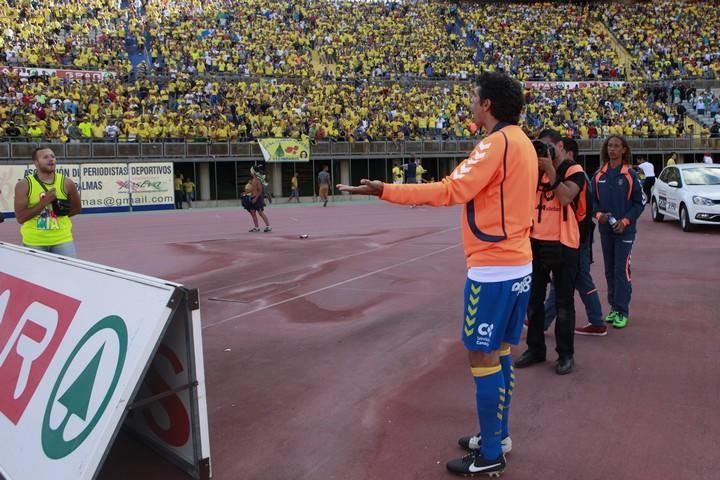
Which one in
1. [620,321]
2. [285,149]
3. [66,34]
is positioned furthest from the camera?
[66,34]

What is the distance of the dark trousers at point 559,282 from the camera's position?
513 centimetres

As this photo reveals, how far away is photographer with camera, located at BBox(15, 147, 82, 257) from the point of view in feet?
20.0

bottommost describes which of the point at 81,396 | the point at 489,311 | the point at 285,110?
the point at 81,396

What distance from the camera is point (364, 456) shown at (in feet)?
12.9

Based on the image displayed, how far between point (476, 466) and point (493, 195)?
1.47 m

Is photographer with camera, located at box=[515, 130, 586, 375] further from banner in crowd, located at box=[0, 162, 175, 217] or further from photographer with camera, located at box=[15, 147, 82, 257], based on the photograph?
banner in crowd, located at box=[0, 162, 175, 217]

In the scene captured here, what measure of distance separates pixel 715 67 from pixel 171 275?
3935 centimetres

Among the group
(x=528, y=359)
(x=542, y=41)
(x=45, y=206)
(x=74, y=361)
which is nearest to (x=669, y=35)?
(x=542, y=41)

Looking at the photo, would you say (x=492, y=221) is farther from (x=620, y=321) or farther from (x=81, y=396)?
(x=620, y=321)

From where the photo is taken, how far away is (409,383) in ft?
16.9

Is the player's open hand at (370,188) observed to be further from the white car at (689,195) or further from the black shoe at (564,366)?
the white car at (689,195)

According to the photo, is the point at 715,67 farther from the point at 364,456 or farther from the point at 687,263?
the point at 364,456

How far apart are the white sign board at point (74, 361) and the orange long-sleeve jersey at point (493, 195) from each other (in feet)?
4.34

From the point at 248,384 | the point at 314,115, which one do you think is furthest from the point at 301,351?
the point at 314,115
